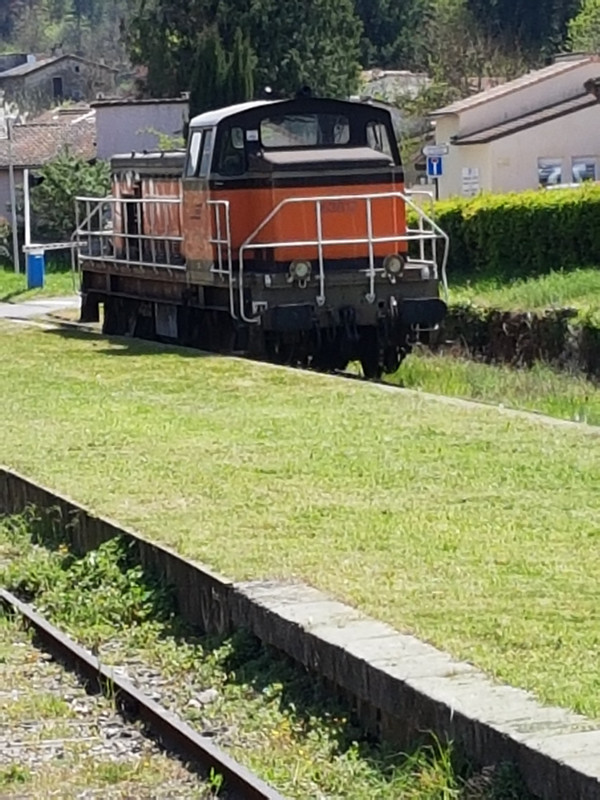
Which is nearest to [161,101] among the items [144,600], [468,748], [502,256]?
[502,256]

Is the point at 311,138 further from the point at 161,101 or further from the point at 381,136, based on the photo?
the point at 161,101

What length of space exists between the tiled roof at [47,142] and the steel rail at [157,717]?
49671mm

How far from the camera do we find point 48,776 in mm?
7043

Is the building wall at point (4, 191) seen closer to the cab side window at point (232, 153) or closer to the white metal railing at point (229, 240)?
the white metal railing at point (229, 240)

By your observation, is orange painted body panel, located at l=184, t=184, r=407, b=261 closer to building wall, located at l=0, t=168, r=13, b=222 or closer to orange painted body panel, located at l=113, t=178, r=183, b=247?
orange painted body panel, located at l=113, t=178, r=183, b=247

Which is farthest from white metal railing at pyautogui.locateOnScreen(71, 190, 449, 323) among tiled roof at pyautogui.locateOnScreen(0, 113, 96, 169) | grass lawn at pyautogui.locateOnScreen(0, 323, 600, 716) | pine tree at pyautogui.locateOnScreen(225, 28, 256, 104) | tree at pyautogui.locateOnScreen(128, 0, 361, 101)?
tree at pyautogui.locateOnScreen(128, 0, 361, 101)

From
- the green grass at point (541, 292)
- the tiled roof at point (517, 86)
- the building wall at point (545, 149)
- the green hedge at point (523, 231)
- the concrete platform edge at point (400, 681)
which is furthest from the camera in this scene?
the tiled roof at point (517, 86)

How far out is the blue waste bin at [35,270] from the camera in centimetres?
4128

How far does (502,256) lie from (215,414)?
55.9ft

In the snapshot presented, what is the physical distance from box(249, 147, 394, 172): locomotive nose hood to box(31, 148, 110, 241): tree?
29524mm

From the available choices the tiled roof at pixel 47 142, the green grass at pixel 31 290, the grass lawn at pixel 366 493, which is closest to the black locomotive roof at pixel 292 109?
the grass lawn at pixel 366 493

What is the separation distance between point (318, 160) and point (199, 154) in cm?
162

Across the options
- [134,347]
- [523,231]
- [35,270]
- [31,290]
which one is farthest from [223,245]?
[35,270]

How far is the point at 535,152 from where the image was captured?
50.9 metres
